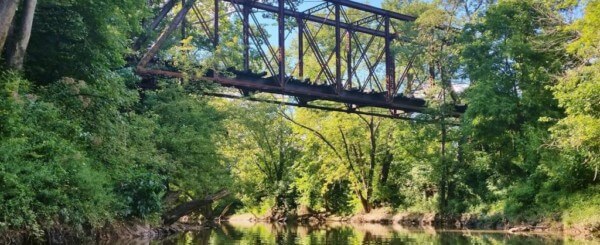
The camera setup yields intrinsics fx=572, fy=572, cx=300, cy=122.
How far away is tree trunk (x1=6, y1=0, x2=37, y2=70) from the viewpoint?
1394cm

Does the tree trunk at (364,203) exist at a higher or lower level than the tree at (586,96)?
lower

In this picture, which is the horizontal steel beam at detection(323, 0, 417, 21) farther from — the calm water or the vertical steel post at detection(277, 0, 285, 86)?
the calm water

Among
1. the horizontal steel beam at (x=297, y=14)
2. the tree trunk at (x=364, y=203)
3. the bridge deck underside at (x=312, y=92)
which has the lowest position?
the tree trunk at (x=364, y=203)

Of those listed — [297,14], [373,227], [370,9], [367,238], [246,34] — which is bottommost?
[367,238]

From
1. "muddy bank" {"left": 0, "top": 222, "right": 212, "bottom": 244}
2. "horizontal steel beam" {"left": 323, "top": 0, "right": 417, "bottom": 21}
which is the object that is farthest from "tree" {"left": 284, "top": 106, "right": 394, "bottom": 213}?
"muddy bank" {"left": 0, "top": 222, "right": 212, "bottom": 244}

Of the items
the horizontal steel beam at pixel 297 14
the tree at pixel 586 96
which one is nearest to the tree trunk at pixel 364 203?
the horizontal steel beam at pixel 297 14

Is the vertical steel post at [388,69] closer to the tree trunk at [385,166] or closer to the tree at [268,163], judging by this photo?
the tree trunk at [385,166]

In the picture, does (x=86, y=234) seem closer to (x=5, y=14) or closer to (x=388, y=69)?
(x=5, y=14)

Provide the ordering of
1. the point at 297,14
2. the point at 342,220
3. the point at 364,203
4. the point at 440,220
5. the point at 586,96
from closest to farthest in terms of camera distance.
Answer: the point at 586,96
the point at 297,14
the point at 440,220
the point at 364,203
the point at 342,220

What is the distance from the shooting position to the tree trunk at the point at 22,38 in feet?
45.7

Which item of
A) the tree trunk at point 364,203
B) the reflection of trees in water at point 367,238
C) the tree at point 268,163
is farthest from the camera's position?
the tree at point 268,163

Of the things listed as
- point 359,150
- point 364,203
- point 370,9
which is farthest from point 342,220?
point 370,9

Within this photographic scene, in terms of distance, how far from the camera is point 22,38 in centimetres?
1402

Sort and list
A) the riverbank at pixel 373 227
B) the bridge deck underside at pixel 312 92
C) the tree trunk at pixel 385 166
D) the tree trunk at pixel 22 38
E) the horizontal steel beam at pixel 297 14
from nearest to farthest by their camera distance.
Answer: the riverbank at pixel 373 227, the tree trunk at pixel 22 38, the bridge deck underside at pixel 312 92, the horizontal steel beam at pixel 297 14, the tree trunk at pixel 385 166
